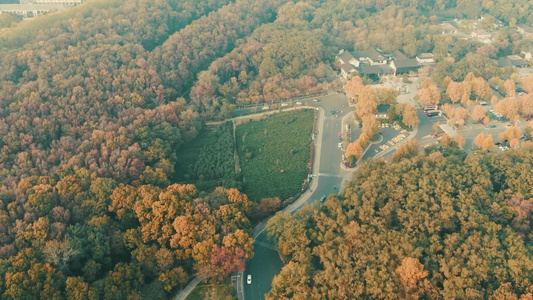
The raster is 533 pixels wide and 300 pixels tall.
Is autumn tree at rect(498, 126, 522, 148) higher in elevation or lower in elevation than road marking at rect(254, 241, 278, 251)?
higher

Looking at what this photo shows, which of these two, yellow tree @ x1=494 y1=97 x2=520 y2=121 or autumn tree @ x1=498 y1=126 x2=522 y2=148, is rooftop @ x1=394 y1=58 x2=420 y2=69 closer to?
yellow tree @ x1=494 y1=97 x2=520 y2=121

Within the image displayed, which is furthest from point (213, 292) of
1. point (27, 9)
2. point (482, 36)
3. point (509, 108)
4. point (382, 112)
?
point (27, 9)

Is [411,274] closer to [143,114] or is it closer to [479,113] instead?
[479,113]

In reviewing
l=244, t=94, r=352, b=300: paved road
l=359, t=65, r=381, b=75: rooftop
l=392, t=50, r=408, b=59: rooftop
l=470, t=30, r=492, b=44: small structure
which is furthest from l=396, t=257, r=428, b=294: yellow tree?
l=470, t=30, r=492, b=44: small structure

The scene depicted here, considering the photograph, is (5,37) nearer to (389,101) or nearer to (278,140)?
(278,140)

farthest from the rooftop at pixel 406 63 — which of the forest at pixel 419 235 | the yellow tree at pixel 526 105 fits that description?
the forest at pixel 419 235

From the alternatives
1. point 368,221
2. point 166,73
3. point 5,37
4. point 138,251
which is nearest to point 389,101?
point 368,221

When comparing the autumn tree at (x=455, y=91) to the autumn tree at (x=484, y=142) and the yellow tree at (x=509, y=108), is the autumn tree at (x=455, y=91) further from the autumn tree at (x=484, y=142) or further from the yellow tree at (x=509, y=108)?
the autumn tree at (x=484, y=142)
